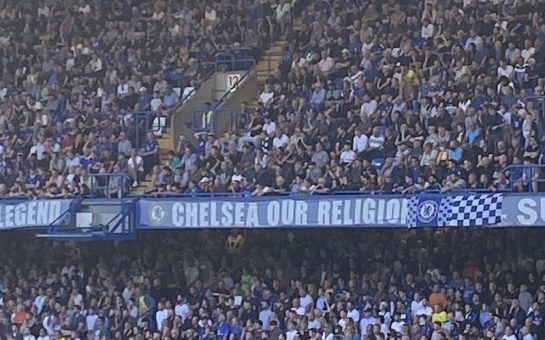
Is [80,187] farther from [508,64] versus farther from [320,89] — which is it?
[508,64]

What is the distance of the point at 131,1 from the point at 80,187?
22.0ft

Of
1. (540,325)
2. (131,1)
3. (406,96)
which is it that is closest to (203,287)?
(406,96)

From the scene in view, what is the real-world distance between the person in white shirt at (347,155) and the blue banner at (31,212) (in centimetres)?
478

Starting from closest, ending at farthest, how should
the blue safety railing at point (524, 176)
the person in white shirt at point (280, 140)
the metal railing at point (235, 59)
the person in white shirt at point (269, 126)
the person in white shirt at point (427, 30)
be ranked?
1. the blue safety railing at point (524, 176)
2. the person in white shirt at point (280, 140)
3. the person in white shirt at point (269, 126)
4. the person in white shirt at point (427, 30)
5. the metal railing at point (235, 59)

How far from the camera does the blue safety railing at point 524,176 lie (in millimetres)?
23953

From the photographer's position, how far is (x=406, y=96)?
2677 cm

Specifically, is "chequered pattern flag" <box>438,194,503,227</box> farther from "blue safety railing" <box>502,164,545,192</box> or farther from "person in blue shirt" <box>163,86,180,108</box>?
"person in blue shirt" <box>163,86,180,108</box>

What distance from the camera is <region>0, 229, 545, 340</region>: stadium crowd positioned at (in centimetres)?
2453

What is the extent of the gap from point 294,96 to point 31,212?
468cm

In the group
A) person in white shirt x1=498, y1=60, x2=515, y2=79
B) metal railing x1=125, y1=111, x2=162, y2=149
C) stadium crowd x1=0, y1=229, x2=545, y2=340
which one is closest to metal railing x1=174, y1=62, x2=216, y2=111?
metal railing x1=125, y1=111, x2=162, y2=149

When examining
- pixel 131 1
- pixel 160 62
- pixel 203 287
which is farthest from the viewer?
pixel 131 1

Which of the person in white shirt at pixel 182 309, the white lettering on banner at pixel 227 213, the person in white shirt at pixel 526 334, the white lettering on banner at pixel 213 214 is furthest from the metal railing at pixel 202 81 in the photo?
the person in white shirt at pixel 526 334

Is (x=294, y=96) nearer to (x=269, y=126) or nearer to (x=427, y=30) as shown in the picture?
(x=269, y=126)

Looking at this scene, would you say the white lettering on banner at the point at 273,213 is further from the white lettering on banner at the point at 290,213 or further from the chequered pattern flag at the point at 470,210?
the chequered pattern flag at the point at 470,210
